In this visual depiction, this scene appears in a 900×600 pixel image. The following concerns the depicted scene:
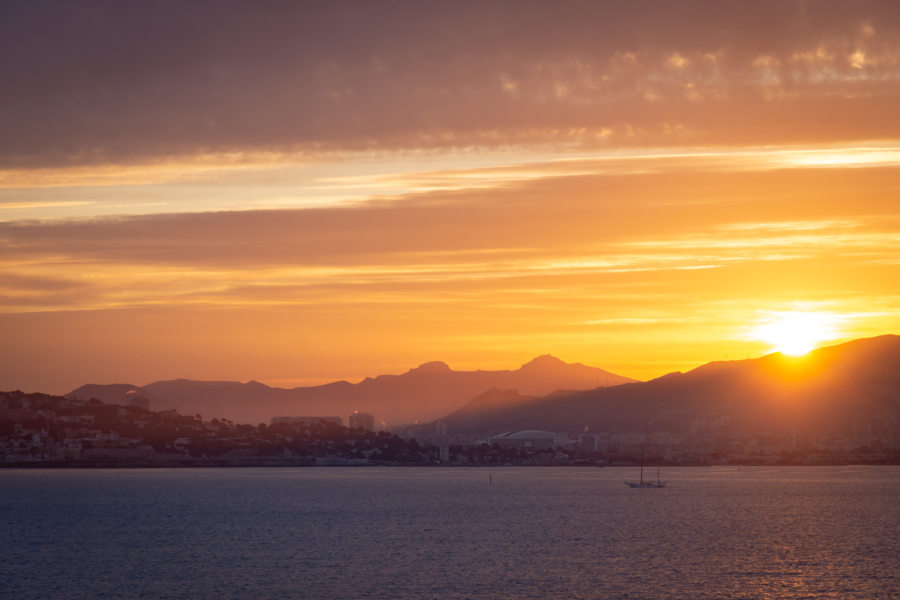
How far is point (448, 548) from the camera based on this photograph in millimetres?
97562

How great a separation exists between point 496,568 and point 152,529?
50.6 metres

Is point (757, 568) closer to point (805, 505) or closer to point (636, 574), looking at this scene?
point (636, 574)

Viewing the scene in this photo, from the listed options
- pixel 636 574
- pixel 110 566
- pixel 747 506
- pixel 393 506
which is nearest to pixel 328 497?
pixel 393 506

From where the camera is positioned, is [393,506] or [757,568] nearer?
[757,568]

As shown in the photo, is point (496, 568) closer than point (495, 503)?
Yes

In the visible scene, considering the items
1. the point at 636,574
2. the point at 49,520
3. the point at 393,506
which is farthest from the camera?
the point at 393,506

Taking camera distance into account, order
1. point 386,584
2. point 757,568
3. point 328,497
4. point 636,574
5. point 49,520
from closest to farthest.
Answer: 1. point 386,584
2. point 636,574
3. point 757,568
4. point 49,520
5. point 328,497

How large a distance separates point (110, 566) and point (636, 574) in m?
40.3

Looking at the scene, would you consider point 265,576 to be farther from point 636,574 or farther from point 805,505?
point 805,505

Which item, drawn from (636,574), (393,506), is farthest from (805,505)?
(636,574)

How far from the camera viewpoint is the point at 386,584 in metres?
74.4

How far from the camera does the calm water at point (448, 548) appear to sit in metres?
73.9

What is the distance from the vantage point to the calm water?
242 feet

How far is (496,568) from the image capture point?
8344 centimetres
